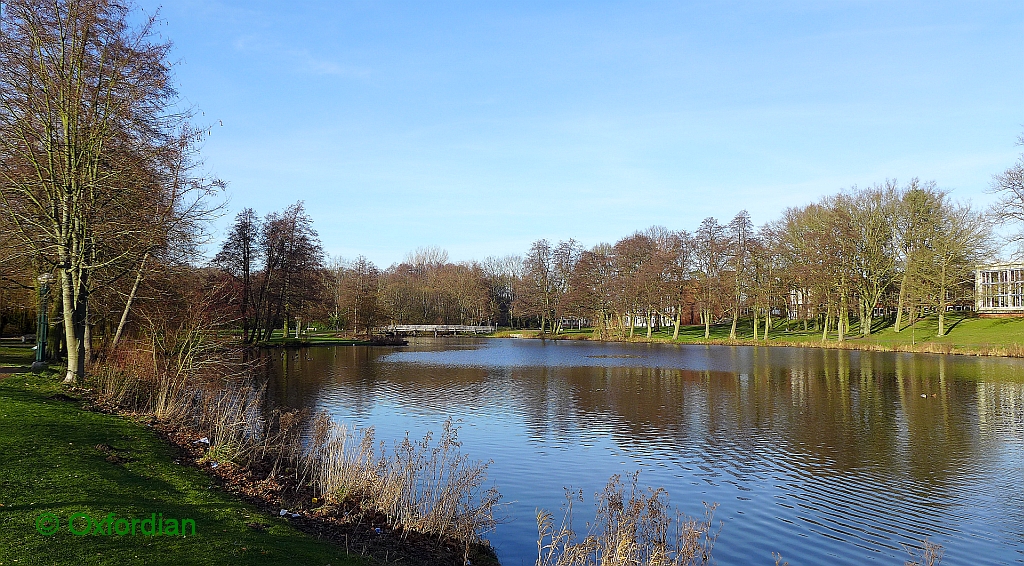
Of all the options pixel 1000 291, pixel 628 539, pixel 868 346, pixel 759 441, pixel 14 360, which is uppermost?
pixel 1000 291

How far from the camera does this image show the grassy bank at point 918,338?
4356 cm

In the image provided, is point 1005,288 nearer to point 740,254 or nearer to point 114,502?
point 740,254

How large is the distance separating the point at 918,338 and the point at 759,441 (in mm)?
42485

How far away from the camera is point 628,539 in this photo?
6.81 m

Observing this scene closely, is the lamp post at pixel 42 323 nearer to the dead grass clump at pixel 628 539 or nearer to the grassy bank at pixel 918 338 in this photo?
the dead grass clump at pixel 628 539

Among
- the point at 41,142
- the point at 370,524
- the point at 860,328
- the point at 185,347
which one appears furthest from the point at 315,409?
the point at 860,328

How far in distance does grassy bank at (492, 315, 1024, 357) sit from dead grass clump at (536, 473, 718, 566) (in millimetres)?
41675

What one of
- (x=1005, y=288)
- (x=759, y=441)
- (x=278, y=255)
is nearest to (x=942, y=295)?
(x=1005, y=288)

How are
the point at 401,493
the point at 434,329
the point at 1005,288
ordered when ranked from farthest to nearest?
the point at 434,329
the point at 1005,288
the point at 401,493

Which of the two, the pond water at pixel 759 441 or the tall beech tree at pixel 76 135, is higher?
the tall beech tree at pixel 76 135

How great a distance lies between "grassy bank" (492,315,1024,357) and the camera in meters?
43.6

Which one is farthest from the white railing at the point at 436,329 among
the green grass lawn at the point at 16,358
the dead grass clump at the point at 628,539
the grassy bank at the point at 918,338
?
the dead grass clump at the point at 628,539

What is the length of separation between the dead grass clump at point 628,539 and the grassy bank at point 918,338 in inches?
1641

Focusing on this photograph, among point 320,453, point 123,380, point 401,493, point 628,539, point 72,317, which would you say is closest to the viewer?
point 628,539
